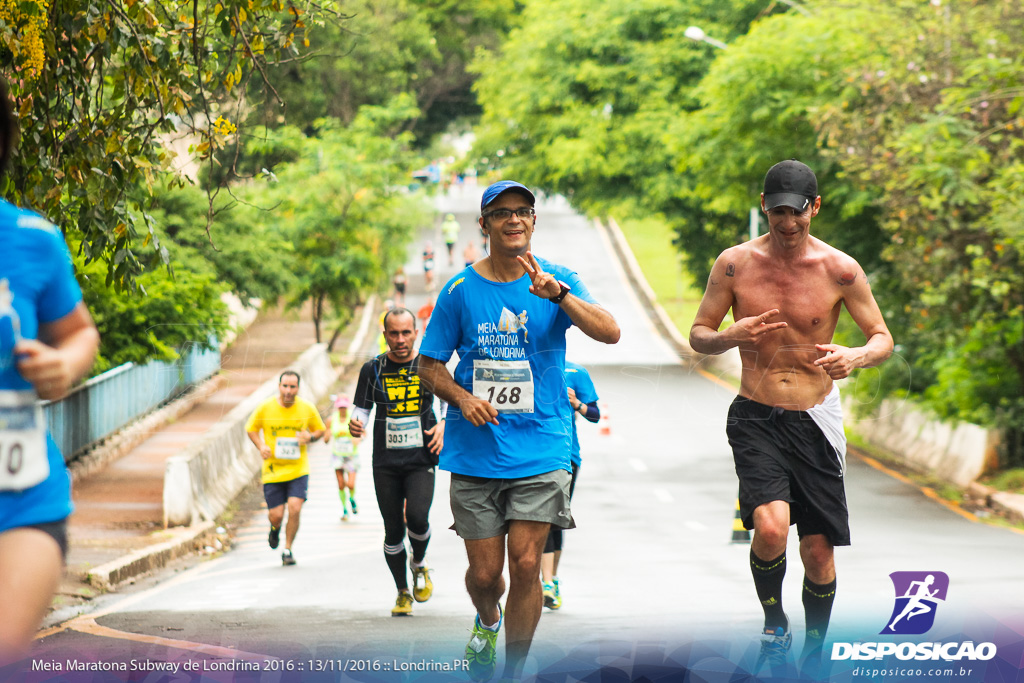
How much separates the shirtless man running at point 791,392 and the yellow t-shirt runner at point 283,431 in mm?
6306

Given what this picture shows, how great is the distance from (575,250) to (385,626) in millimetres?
47722

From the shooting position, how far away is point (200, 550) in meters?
13.8

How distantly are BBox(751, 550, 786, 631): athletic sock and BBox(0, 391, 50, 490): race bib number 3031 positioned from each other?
3.59m

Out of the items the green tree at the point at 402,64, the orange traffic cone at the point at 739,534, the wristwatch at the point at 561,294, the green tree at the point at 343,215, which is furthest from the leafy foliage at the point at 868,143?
the green tree at the point at 402,64

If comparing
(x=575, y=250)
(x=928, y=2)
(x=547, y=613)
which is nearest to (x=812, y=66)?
(x=928, y=2)

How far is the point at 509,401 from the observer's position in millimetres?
5625

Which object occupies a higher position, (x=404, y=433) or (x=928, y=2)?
(x=928, y=2)

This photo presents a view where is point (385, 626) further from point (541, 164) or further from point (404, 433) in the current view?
point (541, 164)

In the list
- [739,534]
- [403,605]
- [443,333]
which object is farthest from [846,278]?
[739,534]

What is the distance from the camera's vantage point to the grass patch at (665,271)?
41.9 m

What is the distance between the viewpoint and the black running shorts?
6.01m

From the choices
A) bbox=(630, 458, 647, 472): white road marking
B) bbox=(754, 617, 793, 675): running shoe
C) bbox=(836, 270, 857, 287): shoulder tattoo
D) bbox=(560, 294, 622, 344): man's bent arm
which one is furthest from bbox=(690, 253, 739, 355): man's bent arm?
bbox=(630, 458, 647, 472): white road marking

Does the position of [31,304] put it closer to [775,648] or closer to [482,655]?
[482,655]

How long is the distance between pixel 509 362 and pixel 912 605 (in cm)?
240
